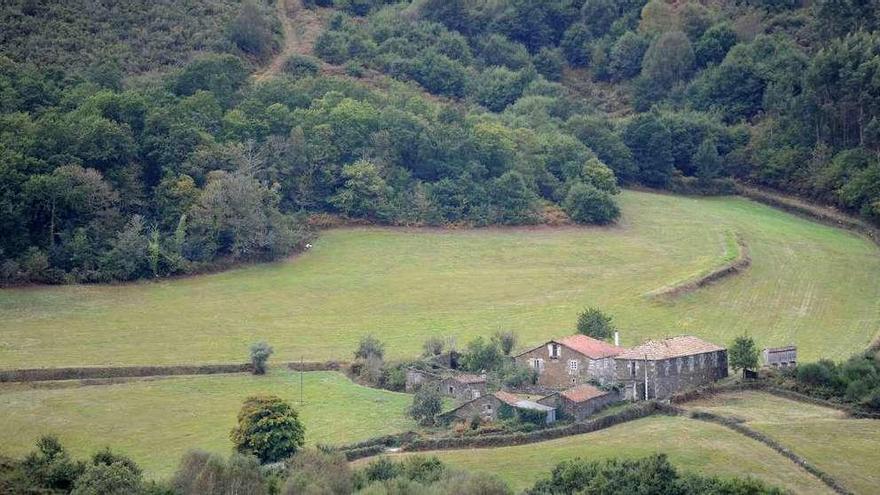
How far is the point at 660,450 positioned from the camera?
7150cm

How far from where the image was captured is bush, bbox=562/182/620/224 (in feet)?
376

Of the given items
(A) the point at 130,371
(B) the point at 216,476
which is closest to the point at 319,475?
(B) the point at 216,476

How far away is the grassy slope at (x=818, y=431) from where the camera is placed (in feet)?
228

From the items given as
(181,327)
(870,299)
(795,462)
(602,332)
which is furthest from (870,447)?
(181,327)

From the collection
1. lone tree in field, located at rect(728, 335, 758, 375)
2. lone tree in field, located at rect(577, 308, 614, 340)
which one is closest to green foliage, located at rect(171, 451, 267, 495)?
lone tree in field, located at rect(577, 308, 614, 340)

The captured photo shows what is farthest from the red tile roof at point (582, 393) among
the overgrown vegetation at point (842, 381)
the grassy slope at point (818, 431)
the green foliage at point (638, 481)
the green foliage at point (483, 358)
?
the green foliage at point (638, 481)

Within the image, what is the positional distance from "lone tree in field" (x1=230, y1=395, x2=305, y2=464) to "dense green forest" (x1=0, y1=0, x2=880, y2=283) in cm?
3011

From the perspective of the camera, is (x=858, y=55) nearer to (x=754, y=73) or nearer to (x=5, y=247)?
(x=754, y=73)

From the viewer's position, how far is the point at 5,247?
319 feet

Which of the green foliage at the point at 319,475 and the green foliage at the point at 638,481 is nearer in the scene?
the green foliage at the point at 319,475

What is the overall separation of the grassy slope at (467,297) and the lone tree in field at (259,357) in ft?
8.71

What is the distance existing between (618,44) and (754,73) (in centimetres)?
1580

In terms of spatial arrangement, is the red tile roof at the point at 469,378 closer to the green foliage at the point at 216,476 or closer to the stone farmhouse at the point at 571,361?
the stone farmhouse at the point at 571,361

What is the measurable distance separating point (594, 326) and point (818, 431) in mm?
17091
